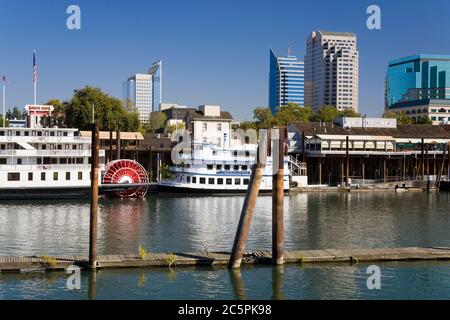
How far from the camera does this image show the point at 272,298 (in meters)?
23.0

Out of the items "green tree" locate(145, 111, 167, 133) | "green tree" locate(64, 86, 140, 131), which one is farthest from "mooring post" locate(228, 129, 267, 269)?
"green tree" locate(145, 111, 167, 133)

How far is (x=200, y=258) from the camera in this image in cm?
2652

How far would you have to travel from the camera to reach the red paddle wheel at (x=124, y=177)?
6362cm

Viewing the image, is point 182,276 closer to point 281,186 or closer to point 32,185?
point 281,186

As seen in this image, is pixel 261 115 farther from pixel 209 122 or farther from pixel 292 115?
pixel 209 122

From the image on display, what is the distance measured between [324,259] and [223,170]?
42.4m

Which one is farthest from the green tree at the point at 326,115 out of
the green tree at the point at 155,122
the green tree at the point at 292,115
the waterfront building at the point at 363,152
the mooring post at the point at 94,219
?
the mooring post at the point at 94,219

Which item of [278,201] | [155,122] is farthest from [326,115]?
[278,201]

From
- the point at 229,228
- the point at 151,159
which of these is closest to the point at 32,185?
the point at 151,159

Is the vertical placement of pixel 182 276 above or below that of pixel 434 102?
below

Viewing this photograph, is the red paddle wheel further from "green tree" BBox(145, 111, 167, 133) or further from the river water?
"green tree" BBox(145, 111, 167, 133)

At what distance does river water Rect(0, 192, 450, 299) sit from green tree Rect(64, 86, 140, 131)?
32.7 meters

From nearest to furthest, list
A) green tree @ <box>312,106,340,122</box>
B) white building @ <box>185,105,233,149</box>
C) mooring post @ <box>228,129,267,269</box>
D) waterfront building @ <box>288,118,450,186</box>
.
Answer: mooring post @ <box>228,129,267,269</box> < waterfront building @ <box>288,118,450,186</box> < white building @ <box>185,105,233,149</box> < green tree @ <box>312,106,340,122</box>

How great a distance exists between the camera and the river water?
23531mm
